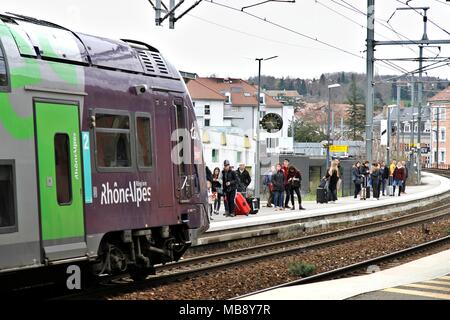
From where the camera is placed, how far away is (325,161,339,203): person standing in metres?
30.1

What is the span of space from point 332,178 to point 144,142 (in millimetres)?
20175

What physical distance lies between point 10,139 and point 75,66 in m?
1.66

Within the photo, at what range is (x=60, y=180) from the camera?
31.5ft

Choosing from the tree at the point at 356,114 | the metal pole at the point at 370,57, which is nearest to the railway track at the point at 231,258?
the metal pole at the point at 370,57

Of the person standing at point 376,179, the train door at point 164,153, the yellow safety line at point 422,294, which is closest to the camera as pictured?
the yellow safety line at point 422,294

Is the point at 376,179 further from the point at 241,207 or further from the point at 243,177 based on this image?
the point at 241,207

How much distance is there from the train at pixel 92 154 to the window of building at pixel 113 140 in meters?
0.01

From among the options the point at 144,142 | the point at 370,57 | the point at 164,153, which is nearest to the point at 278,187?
the point at 370,57

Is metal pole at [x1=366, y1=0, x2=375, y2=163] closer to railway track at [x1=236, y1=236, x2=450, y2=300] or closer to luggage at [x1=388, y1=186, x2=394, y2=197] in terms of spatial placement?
luggage at [x1=388, y1=186, x2=394, y2=197]

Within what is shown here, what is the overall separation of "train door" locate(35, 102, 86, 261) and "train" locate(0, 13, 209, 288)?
0.01 metres

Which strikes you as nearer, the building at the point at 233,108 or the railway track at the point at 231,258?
the railway track at the point at 231,258

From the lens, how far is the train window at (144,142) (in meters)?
11.2

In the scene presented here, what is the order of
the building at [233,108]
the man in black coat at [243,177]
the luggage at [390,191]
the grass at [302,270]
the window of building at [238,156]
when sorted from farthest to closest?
the building at [233,108] → the window of building at [238,156] → the luggage at [390,191] → the man in black coat at [243,177] → the grass at [302,270]

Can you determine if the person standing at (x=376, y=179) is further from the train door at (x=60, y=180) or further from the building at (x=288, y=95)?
the building at (x=288, y=95)
